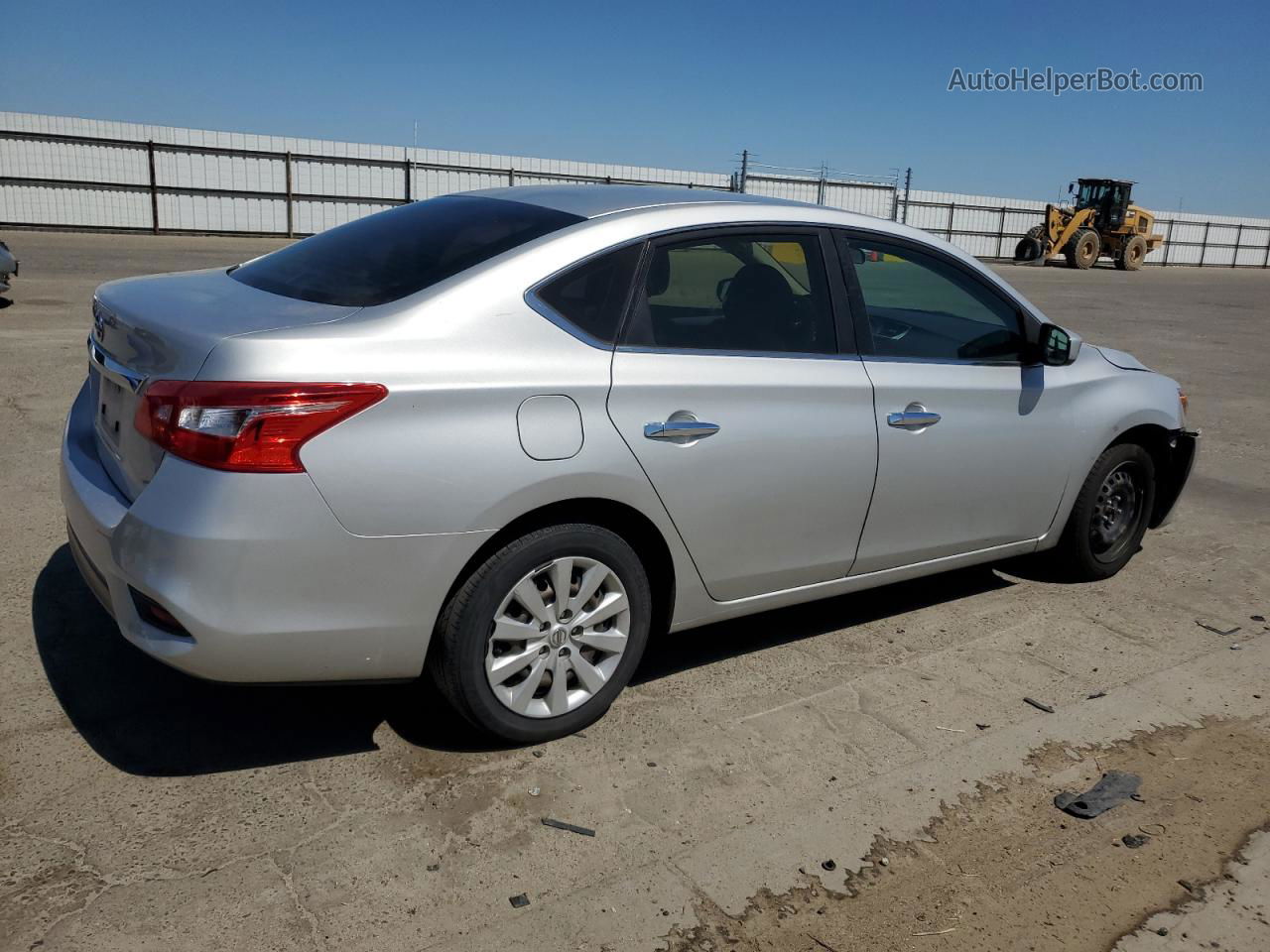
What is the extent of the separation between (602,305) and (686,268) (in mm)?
413

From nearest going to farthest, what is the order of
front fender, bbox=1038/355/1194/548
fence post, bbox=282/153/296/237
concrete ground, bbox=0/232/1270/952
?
concrete ground, bbox=0/232/1270/952, front fender, bbox=1038/355/1194/548, fence post, bbox=282/153/296/237

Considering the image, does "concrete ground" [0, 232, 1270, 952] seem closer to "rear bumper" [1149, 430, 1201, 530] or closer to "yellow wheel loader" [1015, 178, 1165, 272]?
"rear bumper" [1149, 430, 1201, 530]

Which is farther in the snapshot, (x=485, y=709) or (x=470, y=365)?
(x=485, y=709)

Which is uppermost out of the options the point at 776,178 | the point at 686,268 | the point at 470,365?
the point at 776,178

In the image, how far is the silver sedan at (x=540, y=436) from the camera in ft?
9.04

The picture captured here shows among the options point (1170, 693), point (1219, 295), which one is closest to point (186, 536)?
point (1170, 693)

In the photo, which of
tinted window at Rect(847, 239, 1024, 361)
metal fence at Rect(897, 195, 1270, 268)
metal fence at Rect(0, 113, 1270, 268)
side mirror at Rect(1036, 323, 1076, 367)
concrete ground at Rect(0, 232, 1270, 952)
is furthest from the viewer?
metal fence at Rect(897, 195, 1270, 268)

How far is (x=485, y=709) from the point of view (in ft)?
10.3

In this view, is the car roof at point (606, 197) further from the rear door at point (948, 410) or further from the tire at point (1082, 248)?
the tire at point (1082, 248)

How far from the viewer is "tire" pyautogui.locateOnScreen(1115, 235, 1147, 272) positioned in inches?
1515

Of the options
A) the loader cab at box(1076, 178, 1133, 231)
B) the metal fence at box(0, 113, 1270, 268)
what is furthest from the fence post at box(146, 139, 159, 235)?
the loader cab at box(1076, 178, 1133, 231)

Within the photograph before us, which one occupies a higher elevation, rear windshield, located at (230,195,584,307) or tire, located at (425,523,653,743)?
rear windshield, located at (230,195,584,307)

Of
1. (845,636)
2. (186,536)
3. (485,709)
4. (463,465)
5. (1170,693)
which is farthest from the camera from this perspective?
(845,636)

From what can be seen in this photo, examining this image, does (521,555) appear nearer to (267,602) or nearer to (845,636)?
(267,602)
